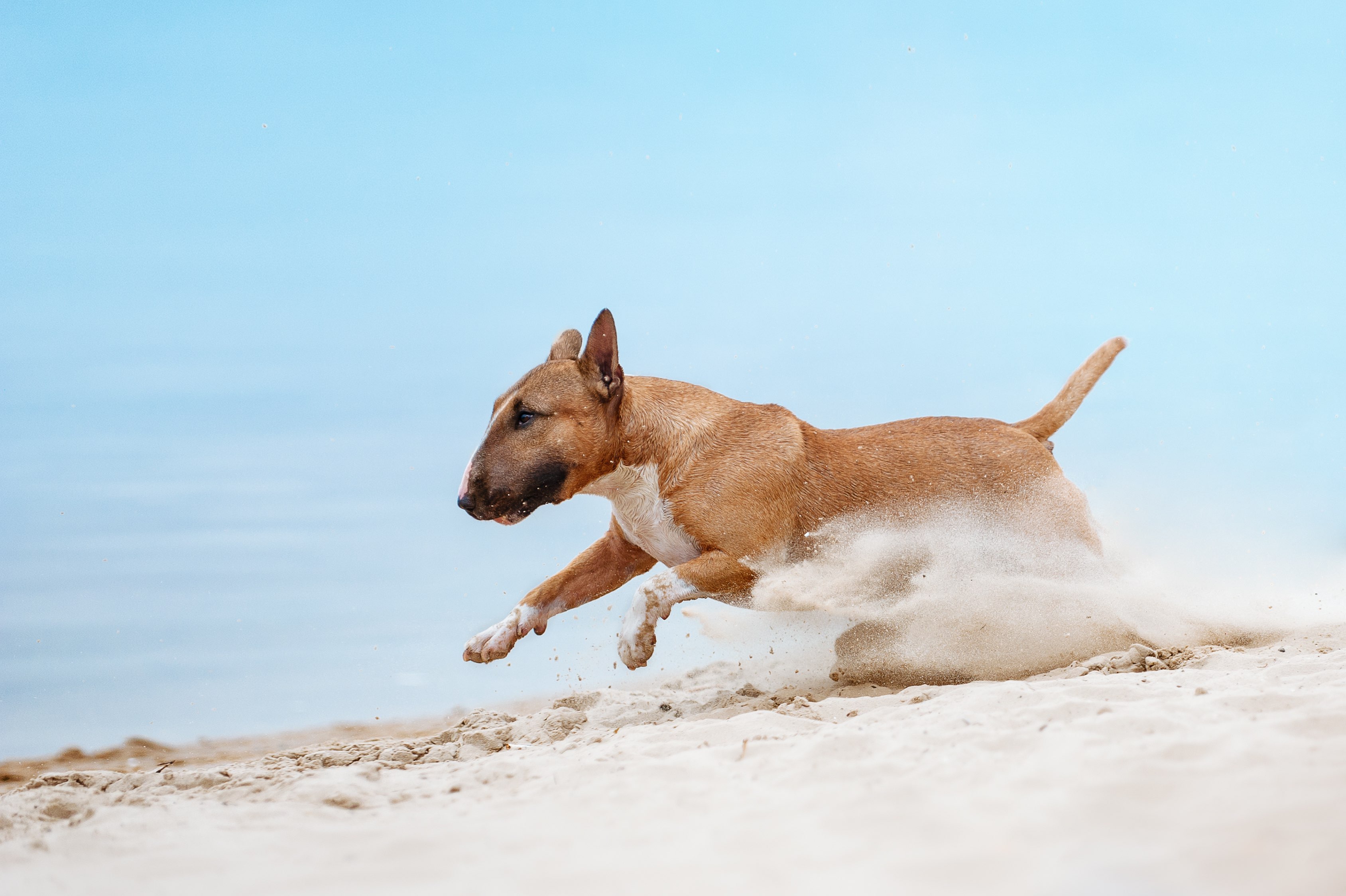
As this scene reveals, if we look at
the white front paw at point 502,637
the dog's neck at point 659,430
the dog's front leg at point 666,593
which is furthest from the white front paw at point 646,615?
the white front paw at point 502,637

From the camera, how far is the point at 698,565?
19.9 feet

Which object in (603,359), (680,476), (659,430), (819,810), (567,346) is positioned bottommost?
(819,810)

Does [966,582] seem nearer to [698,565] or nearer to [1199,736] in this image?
[698,565]

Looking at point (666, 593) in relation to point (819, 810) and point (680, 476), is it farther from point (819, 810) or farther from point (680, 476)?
point (819, 810)

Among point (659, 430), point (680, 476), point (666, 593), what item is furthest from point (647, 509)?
point (666, 593)

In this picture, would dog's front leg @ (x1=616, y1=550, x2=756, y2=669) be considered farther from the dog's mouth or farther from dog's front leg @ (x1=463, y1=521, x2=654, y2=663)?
dog's front leg @ (x1=463, y1=521, x2=654, y2=663)

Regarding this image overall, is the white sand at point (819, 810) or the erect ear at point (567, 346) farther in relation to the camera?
the erect ear at point (567, 346)

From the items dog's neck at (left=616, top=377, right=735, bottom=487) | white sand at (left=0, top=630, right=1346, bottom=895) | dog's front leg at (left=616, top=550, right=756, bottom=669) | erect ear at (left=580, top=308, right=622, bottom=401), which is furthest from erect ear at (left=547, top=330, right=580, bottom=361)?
white sand at (left=0, top=630, right=1346, bottom=895)

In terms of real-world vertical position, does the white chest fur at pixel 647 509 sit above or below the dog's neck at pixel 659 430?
below

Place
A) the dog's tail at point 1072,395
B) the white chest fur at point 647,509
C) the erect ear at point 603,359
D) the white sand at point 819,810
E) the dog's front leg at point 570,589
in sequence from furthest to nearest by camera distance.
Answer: the dog's tail at point 1072,395 → the dog's front leg at point 570,589 → the white chest fur at point 647,509 → the erect ear at point 603,359 → the white sand at point 819,810

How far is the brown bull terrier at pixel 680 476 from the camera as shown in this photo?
6.16 m

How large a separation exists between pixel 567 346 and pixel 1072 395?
153 inches

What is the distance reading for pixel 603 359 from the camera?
6.32 m

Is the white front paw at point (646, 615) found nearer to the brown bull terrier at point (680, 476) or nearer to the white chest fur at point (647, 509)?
the brown bull terrier at point (680, 476)
